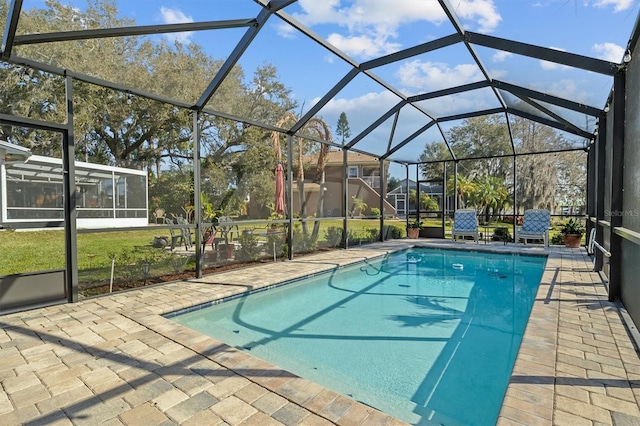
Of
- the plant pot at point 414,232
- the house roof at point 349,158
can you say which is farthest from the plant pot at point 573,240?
the house roof at point 349,158

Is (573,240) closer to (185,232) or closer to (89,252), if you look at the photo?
(185,232)

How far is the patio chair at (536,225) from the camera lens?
9852 millimetres

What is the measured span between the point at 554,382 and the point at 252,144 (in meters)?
6.18

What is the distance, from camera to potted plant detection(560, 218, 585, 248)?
968 centimetres

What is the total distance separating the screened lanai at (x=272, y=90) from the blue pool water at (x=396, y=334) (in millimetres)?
1473

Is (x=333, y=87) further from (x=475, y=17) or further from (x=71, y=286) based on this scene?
(x=71, y=286)

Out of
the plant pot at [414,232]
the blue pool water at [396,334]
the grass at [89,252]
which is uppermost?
the grass at [89,252]

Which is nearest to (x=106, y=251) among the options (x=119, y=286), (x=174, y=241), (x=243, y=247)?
(x=119, y=286)

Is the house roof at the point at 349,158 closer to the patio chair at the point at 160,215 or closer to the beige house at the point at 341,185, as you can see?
the beige house at the point at 341,185

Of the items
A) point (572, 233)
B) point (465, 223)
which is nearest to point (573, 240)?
point (572, 233)

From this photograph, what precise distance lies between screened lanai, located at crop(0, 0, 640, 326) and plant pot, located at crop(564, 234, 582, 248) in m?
1.82

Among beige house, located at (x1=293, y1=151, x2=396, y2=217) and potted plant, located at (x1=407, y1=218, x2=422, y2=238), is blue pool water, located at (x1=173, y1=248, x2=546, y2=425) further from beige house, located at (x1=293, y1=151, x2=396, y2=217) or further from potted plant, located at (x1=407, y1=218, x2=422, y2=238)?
potted plant, located at (x1=407, y1=218, x2=422, y2=238)

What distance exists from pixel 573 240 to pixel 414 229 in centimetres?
482

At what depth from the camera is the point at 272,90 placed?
6703mm
